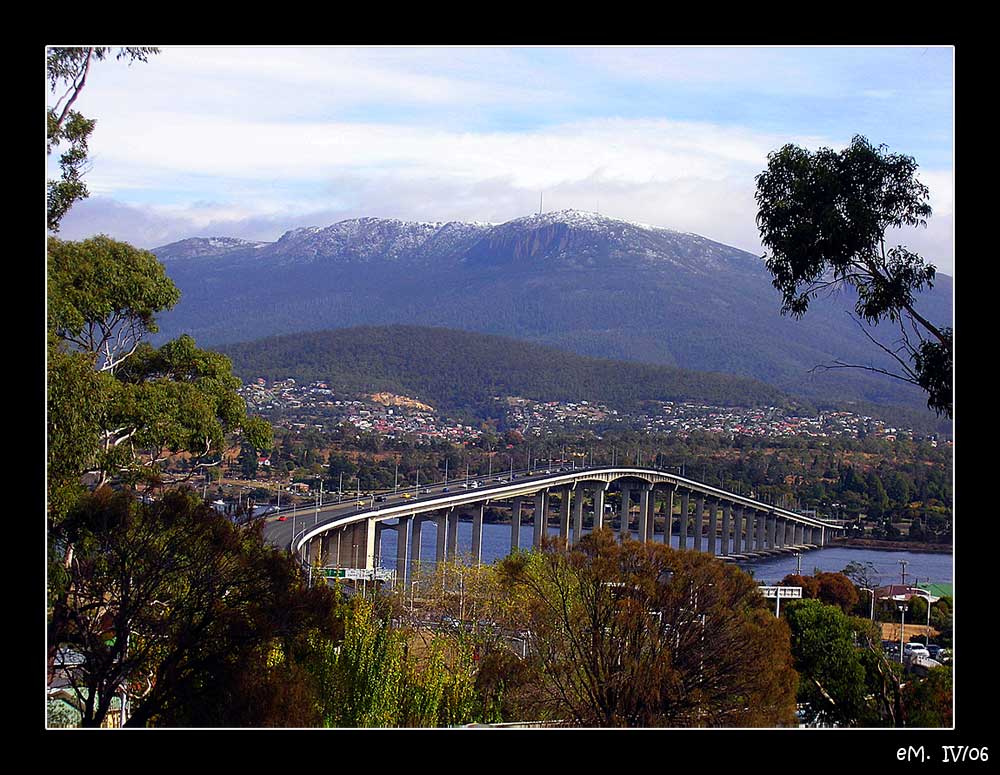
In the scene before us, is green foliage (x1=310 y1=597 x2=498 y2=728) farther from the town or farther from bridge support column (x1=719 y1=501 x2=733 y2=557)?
the town

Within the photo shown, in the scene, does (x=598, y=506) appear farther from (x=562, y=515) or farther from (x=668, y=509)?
(x=668, y=509)

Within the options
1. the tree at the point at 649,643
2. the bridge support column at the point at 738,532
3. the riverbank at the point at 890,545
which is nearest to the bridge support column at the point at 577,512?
the bridge support column at the point at 738,532

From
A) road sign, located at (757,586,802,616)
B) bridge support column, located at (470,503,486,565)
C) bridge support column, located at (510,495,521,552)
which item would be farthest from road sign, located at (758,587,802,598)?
bridge support column, located at (510,495,521,552)

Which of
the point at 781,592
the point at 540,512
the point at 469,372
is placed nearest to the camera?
the point at 781,592

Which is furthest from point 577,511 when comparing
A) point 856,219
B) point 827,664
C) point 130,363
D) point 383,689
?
point 856,219

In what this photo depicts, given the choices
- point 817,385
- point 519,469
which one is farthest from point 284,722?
point 817,385
